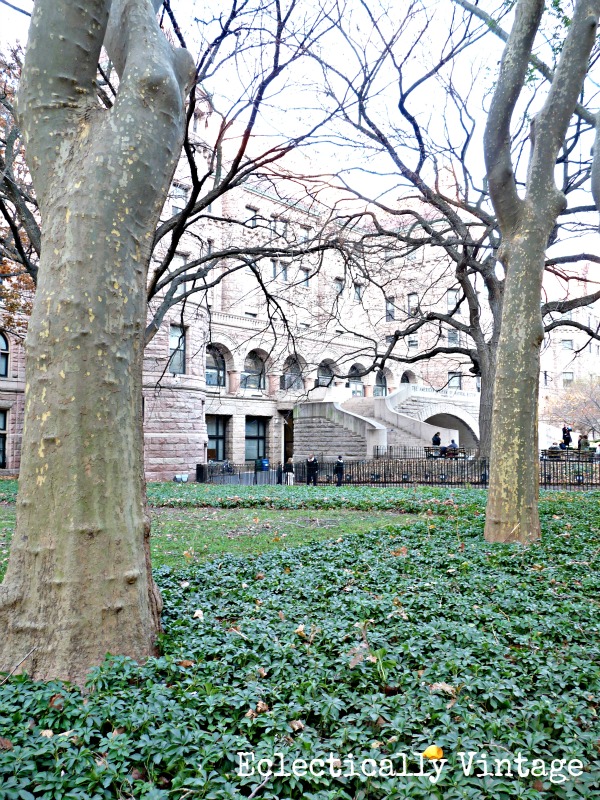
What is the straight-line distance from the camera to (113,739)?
271 cm

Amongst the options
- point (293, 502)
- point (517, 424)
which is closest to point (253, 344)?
point (293, 502)

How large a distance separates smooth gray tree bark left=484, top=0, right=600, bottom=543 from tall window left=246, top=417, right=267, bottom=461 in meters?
30.3

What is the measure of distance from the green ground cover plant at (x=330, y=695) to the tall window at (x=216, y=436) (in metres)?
30.0

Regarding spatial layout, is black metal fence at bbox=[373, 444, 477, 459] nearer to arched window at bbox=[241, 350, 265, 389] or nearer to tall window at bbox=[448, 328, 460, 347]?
tall window at bbox=[448, 328, 460, 347]

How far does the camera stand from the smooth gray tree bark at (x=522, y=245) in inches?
303

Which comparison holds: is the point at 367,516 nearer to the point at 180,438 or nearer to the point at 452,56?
the point at 452,56

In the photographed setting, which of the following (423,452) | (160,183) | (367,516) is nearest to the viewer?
(160,183)

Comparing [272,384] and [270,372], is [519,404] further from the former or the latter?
[272,384]

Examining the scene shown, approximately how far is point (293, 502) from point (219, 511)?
1.85 meters

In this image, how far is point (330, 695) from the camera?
3.20 m

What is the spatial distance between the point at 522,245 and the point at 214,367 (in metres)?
29.1

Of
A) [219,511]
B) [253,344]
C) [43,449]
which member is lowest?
[219,511]

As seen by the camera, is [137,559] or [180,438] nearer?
[137,559]

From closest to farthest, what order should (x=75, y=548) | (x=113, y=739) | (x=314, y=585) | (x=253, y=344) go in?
(x=113, y=739) → (x=75, y=548) → (x=314, y=585) → (x=253, y=344)
